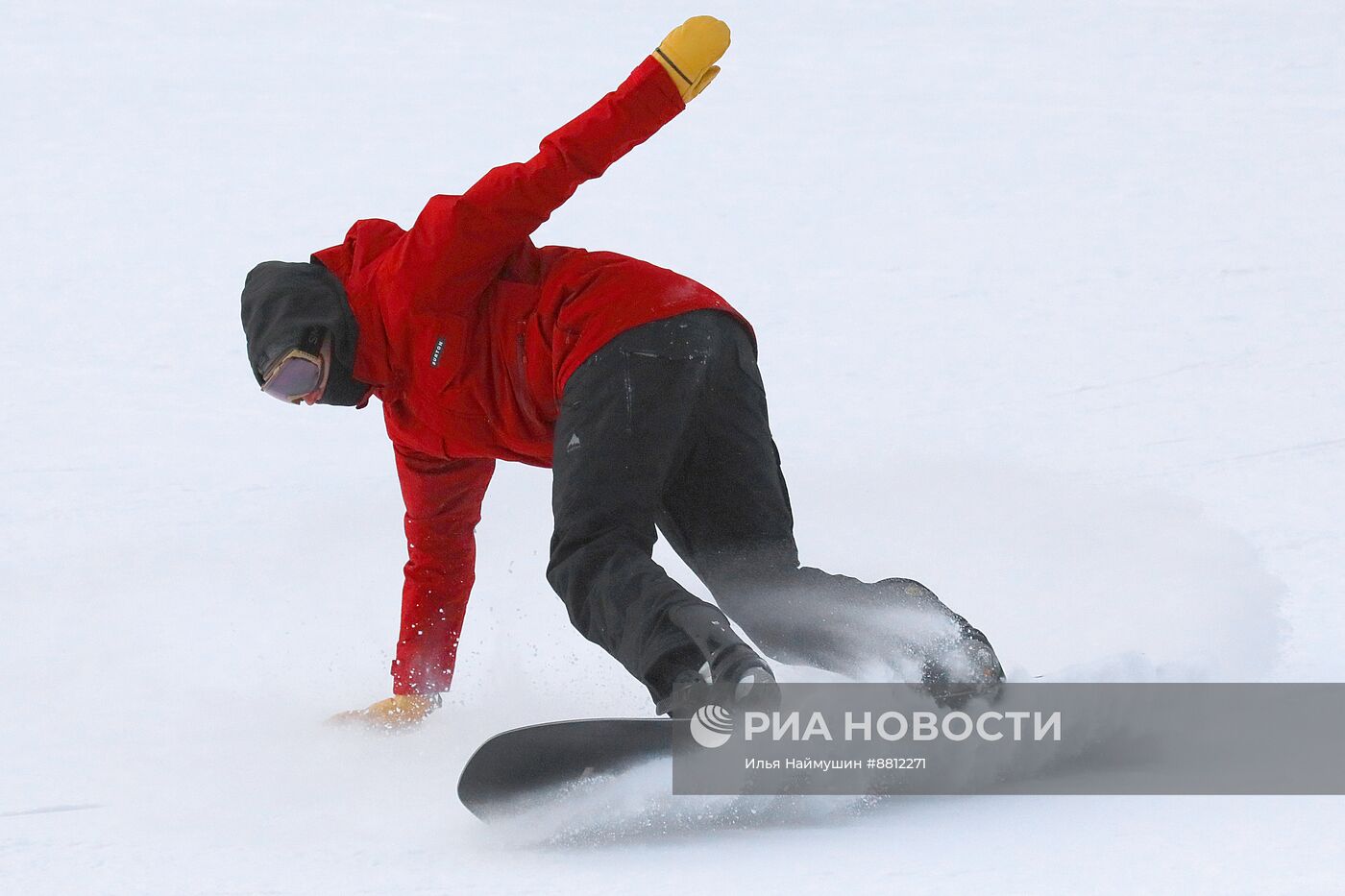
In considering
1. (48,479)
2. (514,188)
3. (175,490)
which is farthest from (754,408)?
(48,479)

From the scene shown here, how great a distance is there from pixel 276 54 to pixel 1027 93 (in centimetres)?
420

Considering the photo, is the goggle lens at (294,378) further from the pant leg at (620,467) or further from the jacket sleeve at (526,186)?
the pant leg at (620,467)

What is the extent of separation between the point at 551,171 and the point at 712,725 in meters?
0.92

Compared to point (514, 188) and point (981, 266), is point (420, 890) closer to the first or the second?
point (514, 188)

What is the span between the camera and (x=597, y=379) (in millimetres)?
2367

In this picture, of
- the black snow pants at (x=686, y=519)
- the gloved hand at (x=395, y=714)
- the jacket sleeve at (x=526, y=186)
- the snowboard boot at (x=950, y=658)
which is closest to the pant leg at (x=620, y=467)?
the black snow pants at (x=686, y=519)

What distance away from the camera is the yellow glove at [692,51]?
239 cm

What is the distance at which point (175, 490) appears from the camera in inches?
173

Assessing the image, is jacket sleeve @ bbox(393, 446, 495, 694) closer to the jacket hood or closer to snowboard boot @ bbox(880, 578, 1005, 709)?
the jacket hood

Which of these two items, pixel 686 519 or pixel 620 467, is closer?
pixel 620 467

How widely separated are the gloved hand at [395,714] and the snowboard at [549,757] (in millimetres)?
742

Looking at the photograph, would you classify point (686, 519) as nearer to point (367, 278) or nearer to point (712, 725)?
point (712, 725)

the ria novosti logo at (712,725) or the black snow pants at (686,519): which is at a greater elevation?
the black snow pants at (686,519)

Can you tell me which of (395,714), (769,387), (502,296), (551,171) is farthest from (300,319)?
(769,387)
